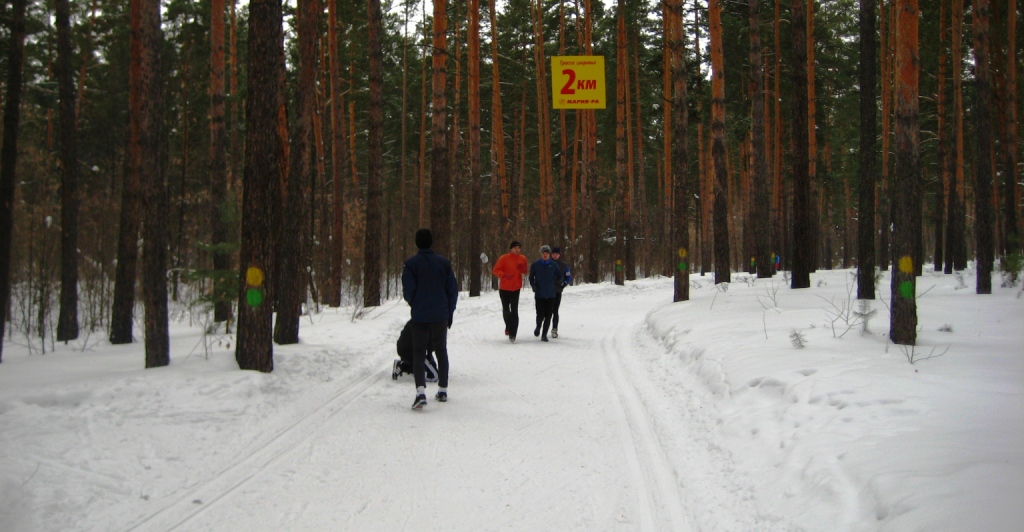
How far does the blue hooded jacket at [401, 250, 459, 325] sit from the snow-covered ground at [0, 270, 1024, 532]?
1.11 metres

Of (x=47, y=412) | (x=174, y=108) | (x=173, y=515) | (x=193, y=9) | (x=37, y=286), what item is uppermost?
(x=193, y=9)

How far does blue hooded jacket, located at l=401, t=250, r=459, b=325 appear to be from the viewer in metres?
7.81

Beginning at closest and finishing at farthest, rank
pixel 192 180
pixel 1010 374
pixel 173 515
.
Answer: pixel 173 515, pixel 1010 374, pixel 192 180

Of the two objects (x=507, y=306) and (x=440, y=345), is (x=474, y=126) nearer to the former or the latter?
(x=507, y=306)

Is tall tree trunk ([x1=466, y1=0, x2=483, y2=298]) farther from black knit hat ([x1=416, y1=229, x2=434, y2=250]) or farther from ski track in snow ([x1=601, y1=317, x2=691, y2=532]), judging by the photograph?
Result: black knit hat ([x1=416, y1=229, x2=434, y2=250])

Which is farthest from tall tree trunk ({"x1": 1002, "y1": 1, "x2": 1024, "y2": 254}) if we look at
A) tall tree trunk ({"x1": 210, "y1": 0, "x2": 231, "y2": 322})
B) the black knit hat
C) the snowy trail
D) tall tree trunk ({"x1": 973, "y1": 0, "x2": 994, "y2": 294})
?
tall tree trunk ({"x1": 210, "y1": 0, "x2": 231, "y2": 322})

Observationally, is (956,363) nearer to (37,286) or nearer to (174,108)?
(37,286)

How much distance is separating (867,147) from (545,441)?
11294mm

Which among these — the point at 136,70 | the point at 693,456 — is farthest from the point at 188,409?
the point at 136,70

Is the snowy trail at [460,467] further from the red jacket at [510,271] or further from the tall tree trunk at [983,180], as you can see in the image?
the tall tree trunk at [983,180]

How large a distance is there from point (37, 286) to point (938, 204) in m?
30.0

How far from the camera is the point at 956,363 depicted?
275 inches

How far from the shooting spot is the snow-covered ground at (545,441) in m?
4.33

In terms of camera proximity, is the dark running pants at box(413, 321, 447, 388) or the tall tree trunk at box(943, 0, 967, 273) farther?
the tall tree trunk at box(943, 0, 967, 273)
